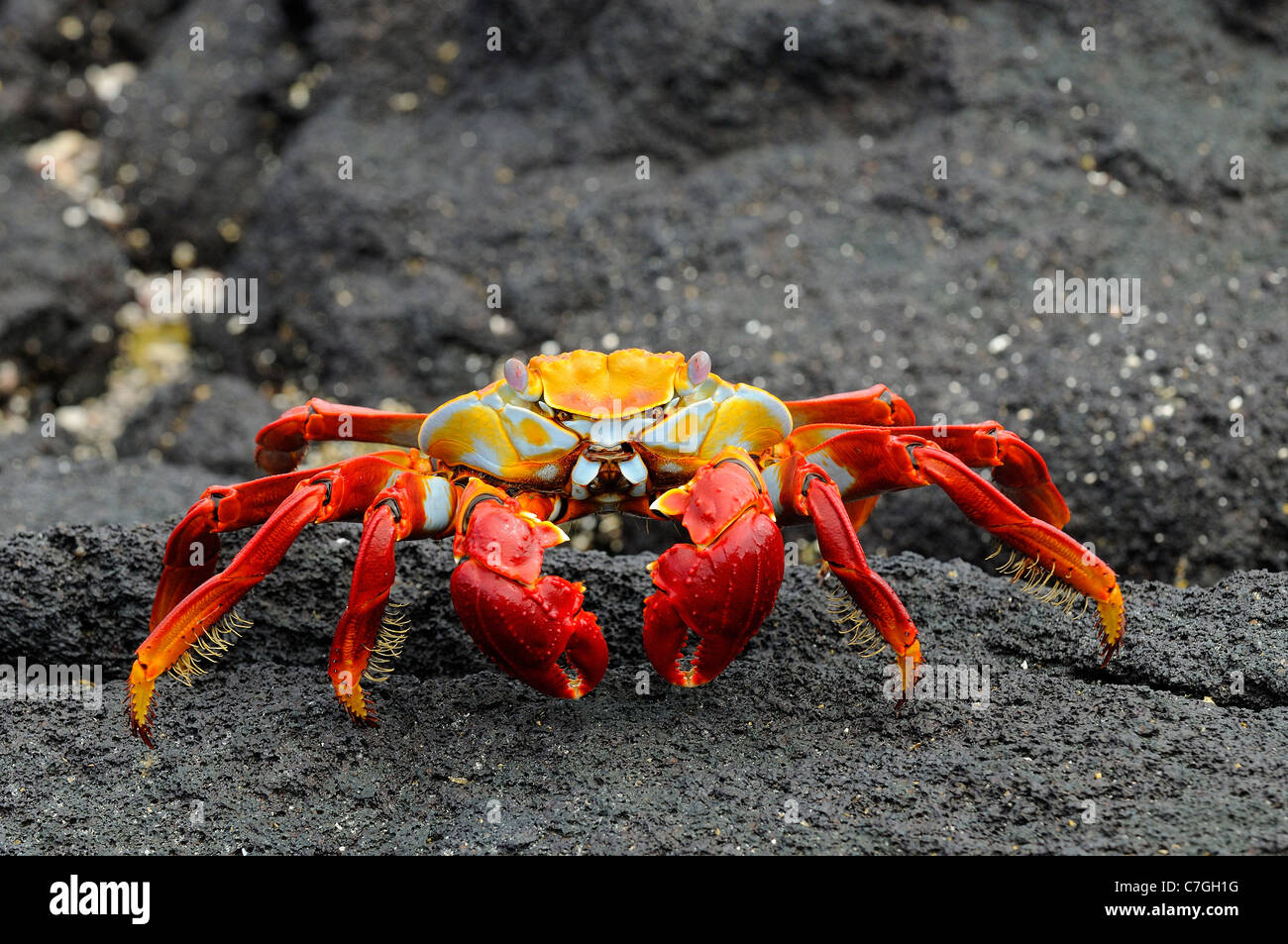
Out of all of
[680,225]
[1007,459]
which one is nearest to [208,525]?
[1007,459]

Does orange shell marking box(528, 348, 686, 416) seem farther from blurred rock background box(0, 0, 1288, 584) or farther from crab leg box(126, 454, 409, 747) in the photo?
blurred rock background box(0, 0, 1288, 584)

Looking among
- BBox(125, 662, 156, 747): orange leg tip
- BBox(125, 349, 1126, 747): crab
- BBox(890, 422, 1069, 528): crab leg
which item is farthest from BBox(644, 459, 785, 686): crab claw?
BBox(125, 662, 156, 747): orange leg tip

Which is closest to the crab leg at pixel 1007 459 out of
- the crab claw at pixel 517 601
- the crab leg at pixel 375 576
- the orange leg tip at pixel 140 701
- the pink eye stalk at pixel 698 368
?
the pink eye stalk at pixel 698 368

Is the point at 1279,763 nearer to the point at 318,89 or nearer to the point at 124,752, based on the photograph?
the point at 124,752

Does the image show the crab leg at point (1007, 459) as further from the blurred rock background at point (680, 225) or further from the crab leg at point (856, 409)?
the blurred rock background at point (680, 225)

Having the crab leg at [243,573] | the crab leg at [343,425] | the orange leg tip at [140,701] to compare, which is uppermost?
the crab leg at [343,425]

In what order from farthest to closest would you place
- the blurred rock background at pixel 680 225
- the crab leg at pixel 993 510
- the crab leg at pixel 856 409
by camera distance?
the blurred rock background at pixel 680 225 < the crab leg at pixel 856 409 < the crab leg at pixel 993 510
